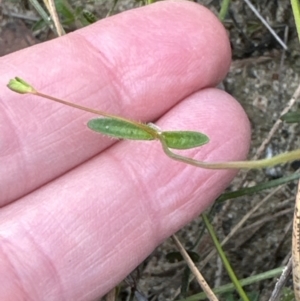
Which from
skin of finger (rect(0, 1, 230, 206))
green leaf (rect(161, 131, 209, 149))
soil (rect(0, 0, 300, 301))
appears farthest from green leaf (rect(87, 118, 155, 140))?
soil (rect(0, 0, 300, 301))

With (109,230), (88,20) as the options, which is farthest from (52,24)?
(109,230)

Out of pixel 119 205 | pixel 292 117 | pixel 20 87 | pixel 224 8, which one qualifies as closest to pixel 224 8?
pixel 224 8

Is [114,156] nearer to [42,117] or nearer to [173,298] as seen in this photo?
[42,117]

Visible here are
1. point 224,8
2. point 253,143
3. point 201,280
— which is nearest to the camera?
point 201,280

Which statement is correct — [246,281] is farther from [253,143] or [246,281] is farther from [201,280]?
[253,143]

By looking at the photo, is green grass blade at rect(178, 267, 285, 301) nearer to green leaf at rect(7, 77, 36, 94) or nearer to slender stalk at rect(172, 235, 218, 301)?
slender stalk at rect(172, 235, 218, 301)
